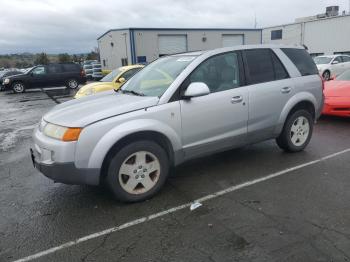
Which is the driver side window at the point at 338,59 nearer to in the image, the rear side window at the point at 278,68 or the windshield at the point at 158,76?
the rear side window at the point at 278,68

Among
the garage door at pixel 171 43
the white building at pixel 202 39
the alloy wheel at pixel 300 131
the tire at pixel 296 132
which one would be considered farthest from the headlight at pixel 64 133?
the garage door at pixel 171 43

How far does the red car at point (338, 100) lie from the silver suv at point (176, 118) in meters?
2.67

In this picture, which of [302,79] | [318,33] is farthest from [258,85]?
[318,33]

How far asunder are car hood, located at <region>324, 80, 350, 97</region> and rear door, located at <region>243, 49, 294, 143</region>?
3.67 metres

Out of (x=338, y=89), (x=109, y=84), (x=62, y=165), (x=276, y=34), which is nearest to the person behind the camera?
(x=62, y=165)

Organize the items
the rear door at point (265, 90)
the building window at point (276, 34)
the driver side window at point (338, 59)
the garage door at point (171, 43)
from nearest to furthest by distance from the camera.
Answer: the rear door at point (265, 90) < the driver side window at point (338, 59) < the garage door at point (171, 43) < the building window at point (276, 34)

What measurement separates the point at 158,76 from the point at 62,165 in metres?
1.90

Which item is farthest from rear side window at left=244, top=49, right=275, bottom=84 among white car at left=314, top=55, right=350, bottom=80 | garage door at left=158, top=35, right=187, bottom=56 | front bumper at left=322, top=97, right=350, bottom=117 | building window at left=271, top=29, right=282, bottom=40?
→ building window at left=271, top=29, right=282, bottom=40

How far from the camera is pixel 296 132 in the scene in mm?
5641

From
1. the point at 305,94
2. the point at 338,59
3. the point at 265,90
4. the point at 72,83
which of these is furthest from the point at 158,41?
the point at 265,90

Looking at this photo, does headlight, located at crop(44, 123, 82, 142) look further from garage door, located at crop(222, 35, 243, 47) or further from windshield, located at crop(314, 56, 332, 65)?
garage door, located at crop(222, 35, 243, 47)

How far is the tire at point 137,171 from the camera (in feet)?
12.6

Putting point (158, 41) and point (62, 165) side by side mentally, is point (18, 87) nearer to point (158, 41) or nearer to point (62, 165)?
point (158, 41)

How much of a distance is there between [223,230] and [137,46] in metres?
29.8
